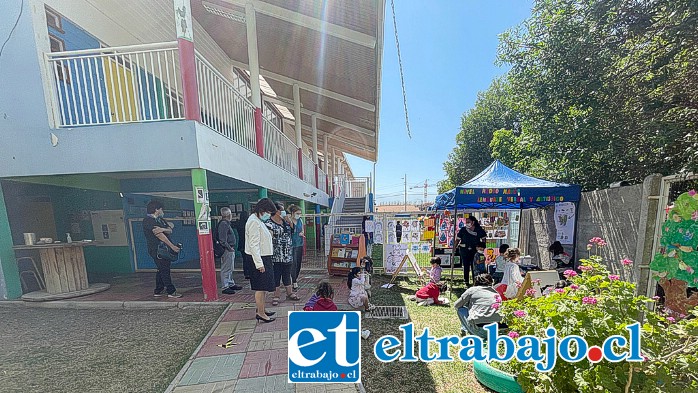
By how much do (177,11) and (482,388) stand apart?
610cm

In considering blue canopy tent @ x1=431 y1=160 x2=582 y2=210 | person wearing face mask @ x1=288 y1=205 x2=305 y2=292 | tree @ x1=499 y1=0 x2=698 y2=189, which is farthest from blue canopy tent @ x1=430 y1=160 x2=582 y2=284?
person wearing face mask @ x1=288 y1=205 x2=305 y2=292

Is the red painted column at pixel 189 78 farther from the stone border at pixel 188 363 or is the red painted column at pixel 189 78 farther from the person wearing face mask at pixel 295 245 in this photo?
the stone border at pixel 188 363

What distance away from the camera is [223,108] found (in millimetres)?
5156

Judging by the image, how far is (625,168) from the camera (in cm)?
521

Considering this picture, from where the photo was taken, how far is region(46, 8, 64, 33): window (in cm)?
464

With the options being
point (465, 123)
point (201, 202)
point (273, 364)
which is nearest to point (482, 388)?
point (273, 364)

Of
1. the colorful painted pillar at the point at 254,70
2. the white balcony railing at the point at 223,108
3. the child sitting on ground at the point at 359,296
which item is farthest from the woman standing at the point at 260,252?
the colorful painted pillar at the point at 254,70

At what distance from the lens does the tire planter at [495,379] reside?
2406mm

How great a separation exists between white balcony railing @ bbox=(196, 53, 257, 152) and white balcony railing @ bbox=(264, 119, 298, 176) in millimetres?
726

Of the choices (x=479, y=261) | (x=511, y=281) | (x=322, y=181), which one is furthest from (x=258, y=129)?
(x=322, y=181)

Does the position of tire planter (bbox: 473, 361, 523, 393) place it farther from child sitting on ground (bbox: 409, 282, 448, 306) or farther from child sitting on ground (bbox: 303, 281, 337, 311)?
child sitting on ground (bbox: 409, 282, 448, 306)

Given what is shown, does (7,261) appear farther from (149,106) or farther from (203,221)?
(149,106)

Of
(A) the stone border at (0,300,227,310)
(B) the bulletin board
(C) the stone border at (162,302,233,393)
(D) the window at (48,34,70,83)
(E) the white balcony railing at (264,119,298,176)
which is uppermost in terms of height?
(D) the window at (48,34,70,83)

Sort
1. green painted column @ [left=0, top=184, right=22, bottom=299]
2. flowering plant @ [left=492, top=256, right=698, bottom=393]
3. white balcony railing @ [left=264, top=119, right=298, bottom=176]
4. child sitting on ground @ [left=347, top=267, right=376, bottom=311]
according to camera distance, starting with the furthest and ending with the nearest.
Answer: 1. white balcony railing @ [left=264, top=119, right=298, bottom=176]
2. green painted column @ [left=0, top=184, right=22, bottom=299]
3. child sitting on ground @ [left=347, top=267, right=376, bottom=311]
4. flowering plant @ [left=492, top=256, right=698, bottom=393]
